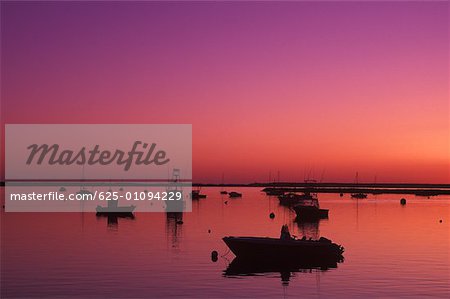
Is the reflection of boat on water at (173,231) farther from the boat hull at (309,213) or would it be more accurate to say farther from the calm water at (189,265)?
the boat hull at (309,213)

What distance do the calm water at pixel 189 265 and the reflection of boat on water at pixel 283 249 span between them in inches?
56.2

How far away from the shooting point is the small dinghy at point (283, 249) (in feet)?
150

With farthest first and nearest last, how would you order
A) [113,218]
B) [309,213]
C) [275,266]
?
1. [309,213]
2. [113,218]
3. [275,266]

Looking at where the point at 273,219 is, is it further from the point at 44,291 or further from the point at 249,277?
the point at 44,291

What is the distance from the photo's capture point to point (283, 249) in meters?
45.7

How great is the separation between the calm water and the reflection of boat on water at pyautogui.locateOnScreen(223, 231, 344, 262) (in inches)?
56.2

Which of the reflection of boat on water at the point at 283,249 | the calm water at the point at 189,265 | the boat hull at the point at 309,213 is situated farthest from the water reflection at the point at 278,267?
the boat hull at the point at 309,213

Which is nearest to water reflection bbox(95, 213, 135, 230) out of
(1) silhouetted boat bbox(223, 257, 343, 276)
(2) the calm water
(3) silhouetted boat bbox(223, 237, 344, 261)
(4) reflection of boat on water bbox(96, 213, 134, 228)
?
(4) reflection of boat on water bbox(96, 213, 134, 228)

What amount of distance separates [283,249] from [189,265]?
6.86m

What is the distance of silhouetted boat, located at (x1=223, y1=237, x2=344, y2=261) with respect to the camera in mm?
45719

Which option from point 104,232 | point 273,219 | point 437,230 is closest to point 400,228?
point 437,230

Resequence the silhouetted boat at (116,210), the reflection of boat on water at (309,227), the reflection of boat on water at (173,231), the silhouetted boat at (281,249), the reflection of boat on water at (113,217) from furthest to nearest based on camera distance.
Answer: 1. the silhouetted boat at (116,210)
2. the reflection of boat on water at (113,217)
3. the reflection of boat on water at (309,227)
4. the reflection of boat on water at (173,231)
5. the silhouetted boat at (281,249)

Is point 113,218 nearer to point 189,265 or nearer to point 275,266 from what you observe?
point 189,265

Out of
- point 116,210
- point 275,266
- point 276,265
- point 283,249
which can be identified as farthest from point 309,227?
point 275,266
